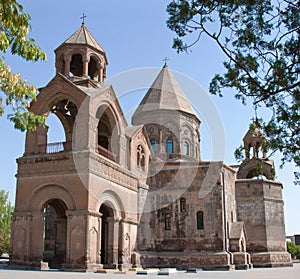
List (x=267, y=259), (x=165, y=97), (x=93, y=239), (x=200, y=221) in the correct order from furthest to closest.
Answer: (x=165, y=97)
(x=267, y=259)
(x=200, y=221)
(x=93, y=239)

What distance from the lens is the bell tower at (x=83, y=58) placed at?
20156mm

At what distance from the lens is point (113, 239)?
1878cm

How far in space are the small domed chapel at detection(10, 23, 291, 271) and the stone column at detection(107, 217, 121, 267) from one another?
1.8 inches

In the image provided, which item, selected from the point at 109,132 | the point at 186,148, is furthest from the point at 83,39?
the point at 186,148

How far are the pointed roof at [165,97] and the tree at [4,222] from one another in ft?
52.4

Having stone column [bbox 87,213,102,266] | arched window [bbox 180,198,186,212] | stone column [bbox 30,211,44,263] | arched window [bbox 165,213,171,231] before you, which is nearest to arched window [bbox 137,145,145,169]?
arched window [bbox 180,198,186,212]

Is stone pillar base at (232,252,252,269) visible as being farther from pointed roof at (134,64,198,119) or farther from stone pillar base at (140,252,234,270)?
pointed roof at (134,64,198,119)

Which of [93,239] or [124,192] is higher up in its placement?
[124,192]

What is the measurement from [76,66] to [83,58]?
1.84 meters

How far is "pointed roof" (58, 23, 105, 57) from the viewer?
66.8ft

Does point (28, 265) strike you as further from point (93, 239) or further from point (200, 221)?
point (200, 221)

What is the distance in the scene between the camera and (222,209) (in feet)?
74.3

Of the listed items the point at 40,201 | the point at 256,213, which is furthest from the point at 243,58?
the point at 256,213

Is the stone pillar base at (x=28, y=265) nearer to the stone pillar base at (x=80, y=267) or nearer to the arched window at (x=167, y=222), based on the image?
the stone pillar base at (x=80, y=267)
